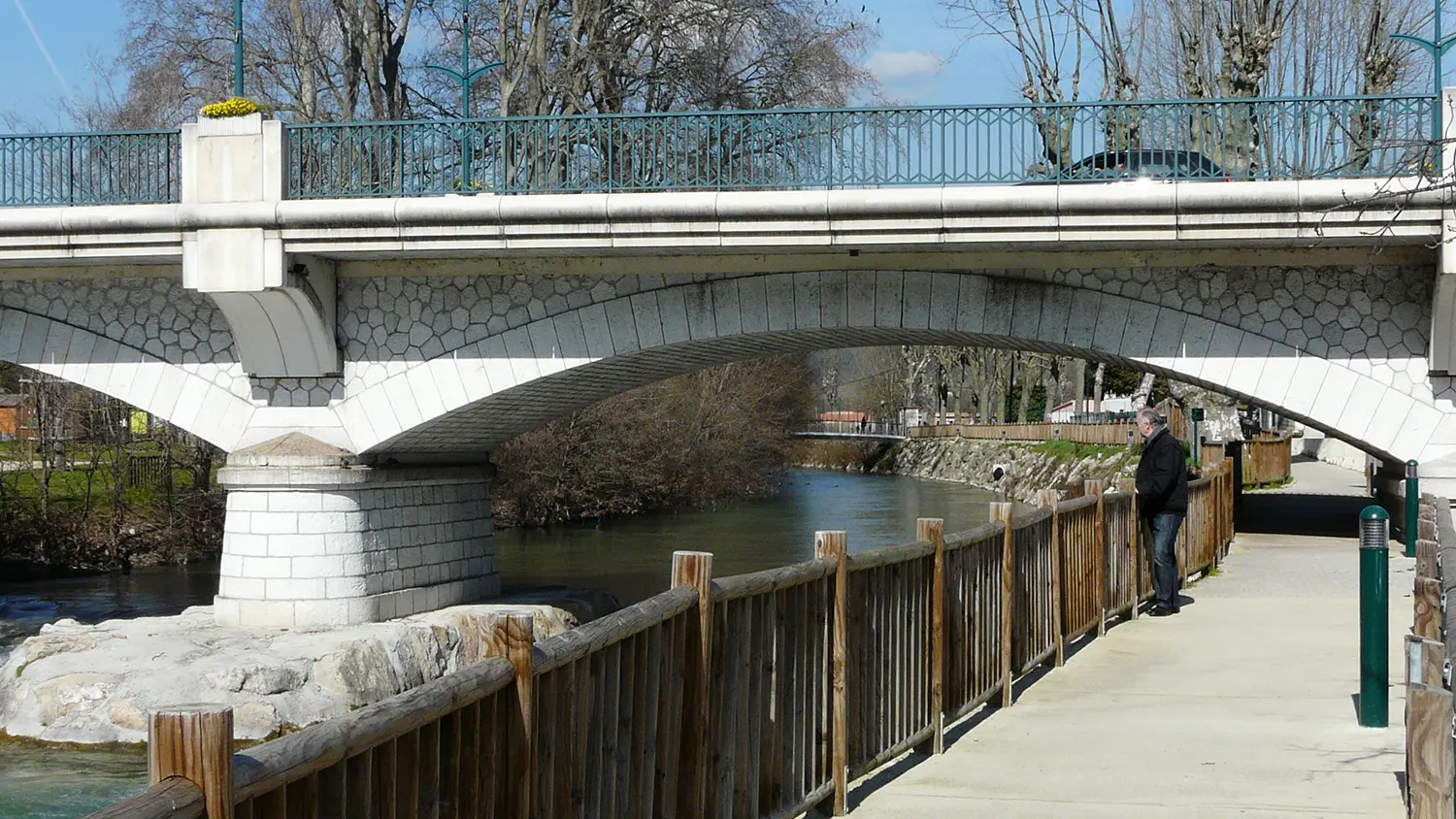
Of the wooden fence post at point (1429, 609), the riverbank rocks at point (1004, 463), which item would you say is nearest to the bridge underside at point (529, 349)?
the wooden fence post at point (1429, 609)

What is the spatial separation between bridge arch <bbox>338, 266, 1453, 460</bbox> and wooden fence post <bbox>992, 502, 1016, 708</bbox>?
20.1 ft

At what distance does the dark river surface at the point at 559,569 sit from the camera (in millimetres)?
11703

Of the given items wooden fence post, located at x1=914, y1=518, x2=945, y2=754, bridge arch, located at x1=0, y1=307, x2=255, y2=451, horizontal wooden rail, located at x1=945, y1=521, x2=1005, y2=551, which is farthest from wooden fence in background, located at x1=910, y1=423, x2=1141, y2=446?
wooden fence post, located at x1=914, y1=518, x2=945, y2=754

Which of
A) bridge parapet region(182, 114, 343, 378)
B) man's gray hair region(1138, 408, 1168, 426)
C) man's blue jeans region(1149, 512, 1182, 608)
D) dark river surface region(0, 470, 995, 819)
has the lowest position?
dark river surface region(0, 470, 995, 819)

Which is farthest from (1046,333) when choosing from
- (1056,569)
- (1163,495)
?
(1056,569)

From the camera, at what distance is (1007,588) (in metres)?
8.36

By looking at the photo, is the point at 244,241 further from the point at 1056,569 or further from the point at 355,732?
the point at 355,732

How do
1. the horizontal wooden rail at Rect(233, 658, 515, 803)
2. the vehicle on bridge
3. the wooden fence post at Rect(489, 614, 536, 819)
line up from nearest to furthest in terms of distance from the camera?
the horizontal wooden rail at Rect(233, 658, 515, 803) < the wooden fence post at Rect(489, 614, 536, 819) < the vehicle on bridge

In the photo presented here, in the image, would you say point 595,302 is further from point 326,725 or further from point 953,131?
point 326,725

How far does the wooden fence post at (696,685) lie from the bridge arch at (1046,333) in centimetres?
987

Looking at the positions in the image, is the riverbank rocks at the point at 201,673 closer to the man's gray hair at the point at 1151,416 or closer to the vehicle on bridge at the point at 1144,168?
the man's gray hair at the point at 1151,416

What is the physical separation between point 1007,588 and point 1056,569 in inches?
53.1

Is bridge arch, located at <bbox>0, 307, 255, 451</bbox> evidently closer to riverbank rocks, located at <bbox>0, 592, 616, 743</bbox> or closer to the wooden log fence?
riverbank rocks, located at <bbox>0, 592, 616, 743</bbox>

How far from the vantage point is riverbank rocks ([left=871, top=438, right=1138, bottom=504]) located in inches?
1371
